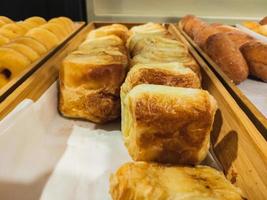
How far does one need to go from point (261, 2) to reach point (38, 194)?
259 cm

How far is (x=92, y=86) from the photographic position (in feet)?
3.51

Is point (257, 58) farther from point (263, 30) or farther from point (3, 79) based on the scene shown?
point (3, 79)

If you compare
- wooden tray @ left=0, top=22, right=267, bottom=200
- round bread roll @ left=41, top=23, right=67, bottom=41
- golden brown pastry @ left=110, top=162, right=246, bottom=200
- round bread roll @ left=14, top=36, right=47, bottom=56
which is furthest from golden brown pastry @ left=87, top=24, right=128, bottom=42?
golden brown pastry @ left=110, top=162, right=246, bottom=200

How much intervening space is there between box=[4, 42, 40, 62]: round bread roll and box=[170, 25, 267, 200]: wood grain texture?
676 millimetres

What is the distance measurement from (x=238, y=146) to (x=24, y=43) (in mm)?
912

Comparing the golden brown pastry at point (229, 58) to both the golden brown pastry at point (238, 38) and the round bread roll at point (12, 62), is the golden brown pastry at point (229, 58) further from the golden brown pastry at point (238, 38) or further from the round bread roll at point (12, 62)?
the round bread roll at point (12, 62)

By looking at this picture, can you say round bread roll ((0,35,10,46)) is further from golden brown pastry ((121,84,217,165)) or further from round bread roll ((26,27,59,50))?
golden brown pastry ((121,84,217,165))

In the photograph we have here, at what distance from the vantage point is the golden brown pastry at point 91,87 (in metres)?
1.05

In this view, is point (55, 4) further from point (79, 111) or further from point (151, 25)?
point (79, 111)

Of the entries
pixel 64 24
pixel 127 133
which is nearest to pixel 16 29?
pixel 64 24

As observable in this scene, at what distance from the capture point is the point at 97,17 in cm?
266

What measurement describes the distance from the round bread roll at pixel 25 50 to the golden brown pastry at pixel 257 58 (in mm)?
992

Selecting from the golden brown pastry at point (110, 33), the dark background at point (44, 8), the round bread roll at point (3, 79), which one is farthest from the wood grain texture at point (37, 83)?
the dark background at point (44, 8)

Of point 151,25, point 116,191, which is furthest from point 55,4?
point 116,191
